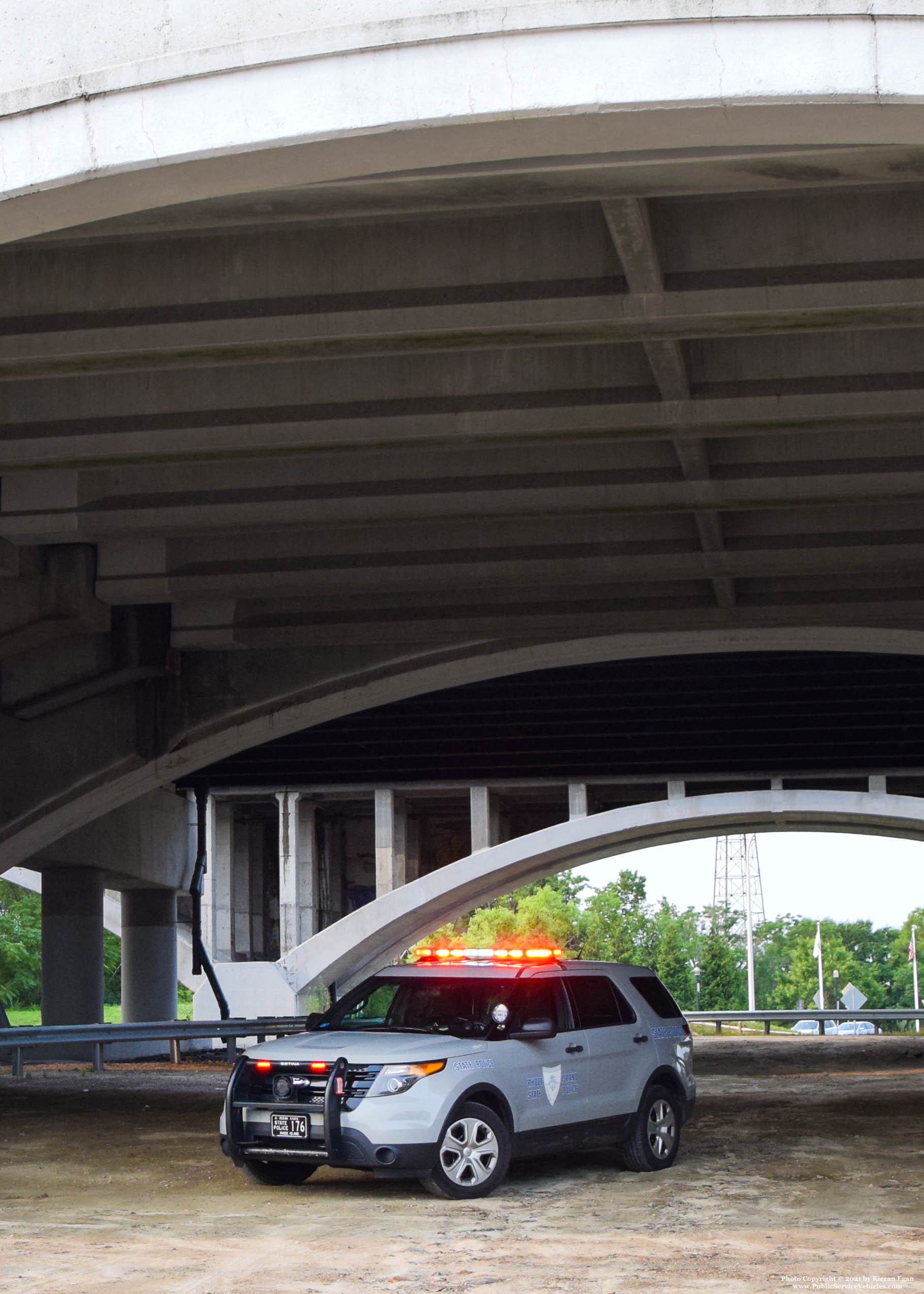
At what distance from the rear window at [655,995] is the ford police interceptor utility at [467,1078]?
3 cm

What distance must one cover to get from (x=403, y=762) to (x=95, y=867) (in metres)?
7.95

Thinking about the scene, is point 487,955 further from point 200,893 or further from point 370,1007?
point 200,893

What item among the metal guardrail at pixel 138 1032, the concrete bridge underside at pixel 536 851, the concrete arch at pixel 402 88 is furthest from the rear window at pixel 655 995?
the concrete bridge underside at pixel 536 851

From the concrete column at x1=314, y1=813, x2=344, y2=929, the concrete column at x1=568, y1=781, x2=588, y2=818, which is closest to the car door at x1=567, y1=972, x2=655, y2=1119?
the concrete column at x1=568, y1=781, x2=588, y2=818

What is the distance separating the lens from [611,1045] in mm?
11586

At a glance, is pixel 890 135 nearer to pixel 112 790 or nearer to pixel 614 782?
pixel 112 790

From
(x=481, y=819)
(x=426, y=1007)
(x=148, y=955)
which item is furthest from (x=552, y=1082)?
(x=481, y=819)

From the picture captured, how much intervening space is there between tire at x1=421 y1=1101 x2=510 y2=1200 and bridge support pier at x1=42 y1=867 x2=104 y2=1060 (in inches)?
863

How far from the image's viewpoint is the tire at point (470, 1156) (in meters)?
10.0

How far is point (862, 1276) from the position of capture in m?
7.70

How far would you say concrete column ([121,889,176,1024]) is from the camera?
118 ft

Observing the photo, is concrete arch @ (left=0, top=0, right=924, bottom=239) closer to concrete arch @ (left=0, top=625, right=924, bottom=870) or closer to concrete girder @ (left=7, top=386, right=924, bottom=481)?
concrete girder @ (left=7, top=386, right=924, bottom=481)

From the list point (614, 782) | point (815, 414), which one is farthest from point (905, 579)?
point (614, 782)

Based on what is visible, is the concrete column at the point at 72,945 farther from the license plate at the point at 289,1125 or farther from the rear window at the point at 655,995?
the license plate at the point at 289,1125
